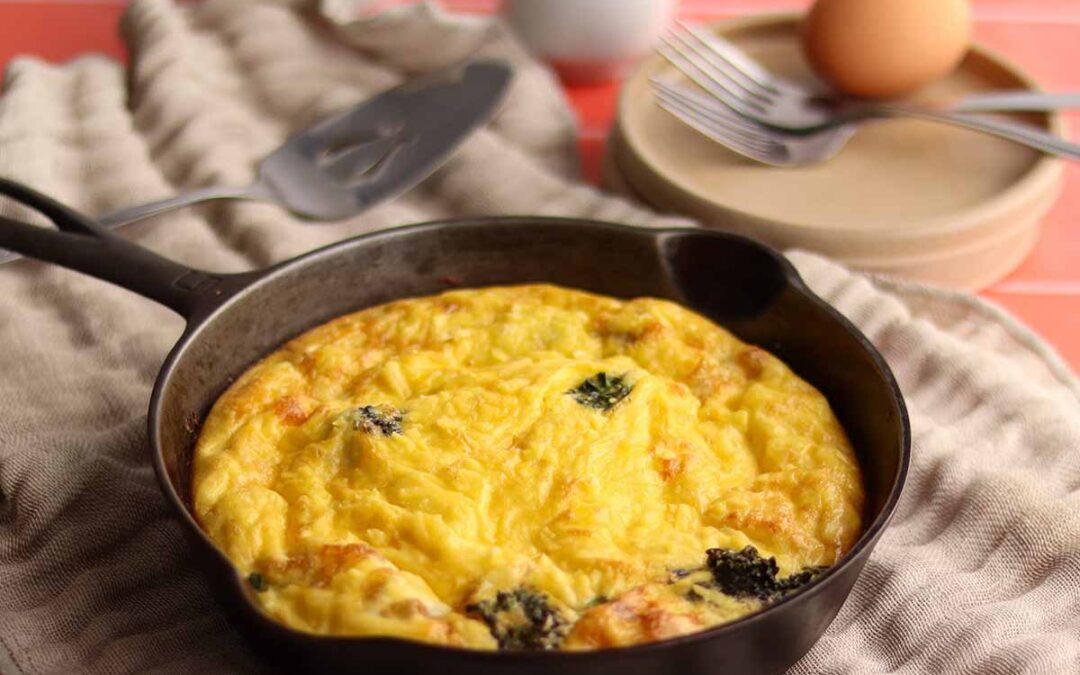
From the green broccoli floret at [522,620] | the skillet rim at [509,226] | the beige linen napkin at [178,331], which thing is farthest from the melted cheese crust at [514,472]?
the beige linen napkin at [178,331]

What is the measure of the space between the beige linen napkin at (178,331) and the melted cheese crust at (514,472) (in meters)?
0.28

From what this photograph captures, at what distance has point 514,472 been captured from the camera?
242 centimetres

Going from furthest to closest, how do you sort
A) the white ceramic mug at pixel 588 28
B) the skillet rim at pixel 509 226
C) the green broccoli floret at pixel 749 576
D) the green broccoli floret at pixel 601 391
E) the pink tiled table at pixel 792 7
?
1. the white ceramic mug at pixel 588 28
2. the pink tiled table at pixel 792 7
3. the green broccoli floret at pixel 601 391
4. the green broccoli floret at pixel 749 576
5. the skillet rim at pixel 509 226

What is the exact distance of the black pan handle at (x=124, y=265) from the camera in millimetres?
2688

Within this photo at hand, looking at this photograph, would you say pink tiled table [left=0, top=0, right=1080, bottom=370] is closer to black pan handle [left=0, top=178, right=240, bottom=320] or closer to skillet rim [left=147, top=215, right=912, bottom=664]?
skillet rim [left=147, top=215, right=912, bottom=664]

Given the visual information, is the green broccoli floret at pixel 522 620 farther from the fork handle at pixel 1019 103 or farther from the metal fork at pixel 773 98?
the fork handle at pixel 1019 103

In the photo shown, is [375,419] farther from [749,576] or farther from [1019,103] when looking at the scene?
[1019,103]

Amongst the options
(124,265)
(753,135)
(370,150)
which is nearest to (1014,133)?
(753,135)

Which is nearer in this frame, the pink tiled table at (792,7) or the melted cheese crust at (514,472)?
the melted cheese crust at (514,472)

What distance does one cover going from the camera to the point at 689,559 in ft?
7.43

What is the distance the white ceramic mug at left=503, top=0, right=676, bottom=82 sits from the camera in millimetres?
4676

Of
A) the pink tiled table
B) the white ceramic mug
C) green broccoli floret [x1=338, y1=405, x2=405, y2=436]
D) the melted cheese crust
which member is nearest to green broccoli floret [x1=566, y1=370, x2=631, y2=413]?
the melted cheese crust

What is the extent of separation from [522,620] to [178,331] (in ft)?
5.50

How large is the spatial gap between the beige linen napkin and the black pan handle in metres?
0.42
